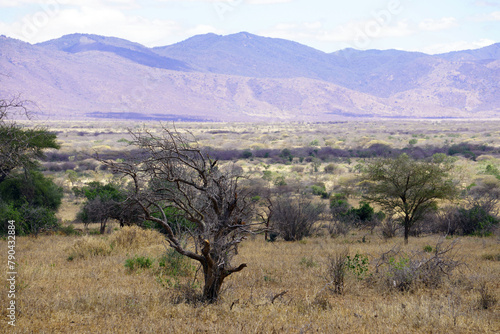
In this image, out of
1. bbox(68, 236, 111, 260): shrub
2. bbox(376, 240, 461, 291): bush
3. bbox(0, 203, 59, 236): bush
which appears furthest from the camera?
bbox(0, 203, 59, 236): bush

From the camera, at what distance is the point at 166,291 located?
8188mm

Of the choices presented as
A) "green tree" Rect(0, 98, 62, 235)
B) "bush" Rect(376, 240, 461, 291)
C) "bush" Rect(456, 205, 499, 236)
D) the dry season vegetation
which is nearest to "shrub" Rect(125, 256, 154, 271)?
the dry season vegetation

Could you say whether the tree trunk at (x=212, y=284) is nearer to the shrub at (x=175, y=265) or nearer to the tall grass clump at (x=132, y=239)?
the shrub at (x=175, y=265)

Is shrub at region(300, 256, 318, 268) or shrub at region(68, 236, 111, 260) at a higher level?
shrub at region(68, 236, 111, 260)

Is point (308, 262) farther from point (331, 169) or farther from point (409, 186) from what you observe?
point (331, 169)

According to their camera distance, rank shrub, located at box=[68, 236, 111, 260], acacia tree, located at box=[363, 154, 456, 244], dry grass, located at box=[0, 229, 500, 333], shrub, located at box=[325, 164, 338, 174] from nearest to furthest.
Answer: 1. dry grass, located at box=[0, 229, 500, 333]
2. shrub, located at box=[68, 236, 111, 260]
3. acacia tree, located at box=[363, 154, 456, 244]
4. shrub, located at box=[325, 164, 338, 174]

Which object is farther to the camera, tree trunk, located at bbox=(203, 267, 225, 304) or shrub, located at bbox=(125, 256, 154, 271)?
shrub, located at bbox=(125, 256, 154, 271)

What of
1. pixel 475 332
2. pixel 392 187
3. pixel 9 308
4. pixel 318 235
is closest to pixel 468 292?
pixel 475 332

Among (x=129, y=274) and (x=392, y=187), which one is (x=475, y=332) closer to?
(x=129, y=274)

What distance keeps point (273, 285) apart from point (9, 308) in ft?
17.4

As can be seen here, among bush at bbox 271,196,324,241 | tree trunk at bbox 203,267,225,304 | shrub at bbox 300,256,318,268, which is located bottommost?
bush at bbox 271,196,324,241

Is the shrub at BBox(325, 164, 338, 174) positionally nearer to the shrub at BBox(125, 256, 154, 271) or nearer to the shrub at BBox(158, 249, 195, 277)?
the shrub at BBox(158, 249, 195, 277)

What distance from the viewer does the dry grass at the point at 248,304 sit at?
639 cm

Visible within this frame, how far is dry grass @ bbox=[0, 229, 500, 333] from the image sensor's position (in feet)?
21.0
